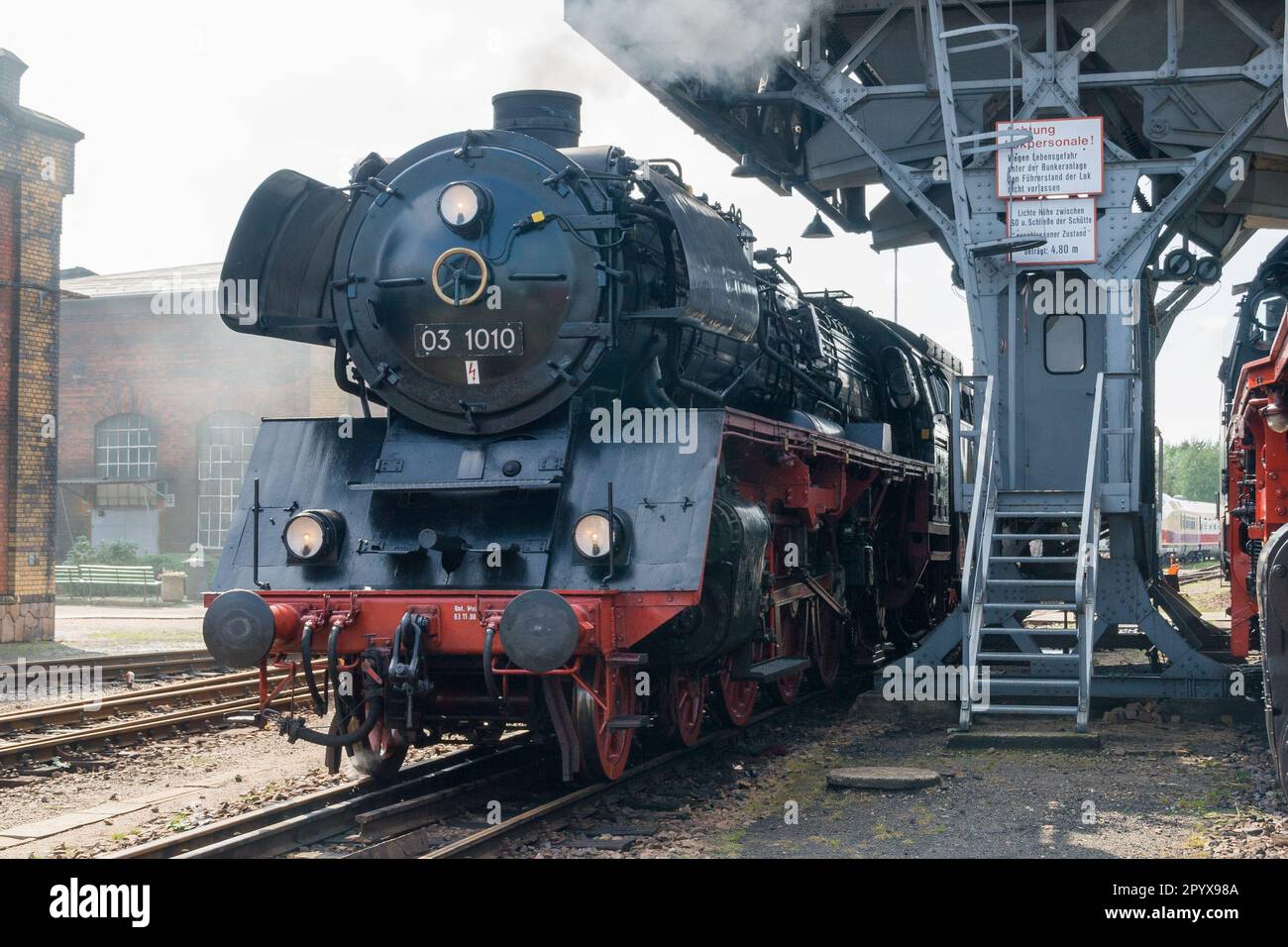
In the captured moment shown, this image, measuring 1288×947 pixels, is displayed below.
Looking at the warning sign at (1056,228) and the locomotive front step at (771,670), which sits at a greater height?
the warning sign at (1056,228)

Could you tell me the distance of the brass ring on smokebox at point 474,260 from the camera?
7086 millimetres

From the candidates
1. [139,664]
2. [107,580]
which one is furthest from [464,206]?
[107,580]

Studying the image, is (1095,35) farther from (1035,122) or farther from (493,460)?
(493,460)

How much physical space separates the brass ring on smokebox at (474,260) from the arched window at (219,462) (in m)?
26.0

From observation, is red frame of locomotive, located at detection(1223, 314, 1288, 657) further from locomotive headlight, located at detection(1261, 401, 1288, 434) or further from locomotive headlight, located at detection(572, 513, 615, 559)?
locomotive headlight, located at detection(572, 513, 615, 559)

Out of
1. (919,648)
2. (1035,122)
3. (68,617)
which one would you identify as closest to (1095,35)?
(1035,122)

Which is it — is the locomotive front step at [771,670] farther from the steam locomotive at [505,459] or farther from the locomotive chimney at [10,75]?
the locomotive chimney at [10,75]

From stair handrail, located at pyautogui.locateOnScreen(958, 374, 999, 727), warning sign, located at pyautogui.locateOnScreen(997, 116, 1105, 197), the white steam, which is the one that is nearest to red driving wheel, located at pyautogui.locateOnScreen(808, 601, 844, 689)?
stair handrail, located at pyautogui.locateOnScreen(958, 374, 999, 727)

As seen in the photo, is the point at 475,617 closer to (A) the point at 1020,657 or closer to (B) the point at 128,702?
(A) the point at 1020,657

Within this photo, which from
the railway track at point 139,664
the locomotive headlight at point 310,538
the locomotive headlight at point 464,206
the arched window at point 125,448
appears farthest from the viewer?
the arched window at point 125,448

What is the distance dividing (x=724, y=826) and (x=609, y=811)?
0.61m

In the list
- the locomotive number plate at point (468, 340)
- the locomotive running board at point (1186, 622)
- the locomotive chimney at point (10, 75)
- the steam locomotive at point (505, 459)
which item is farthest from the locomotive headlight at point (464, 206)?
the locomotive chimney at point (10, 75)

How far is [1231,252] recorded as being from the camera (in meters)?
15.2

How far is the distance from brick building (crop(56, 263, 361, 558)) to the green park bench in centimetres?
315
